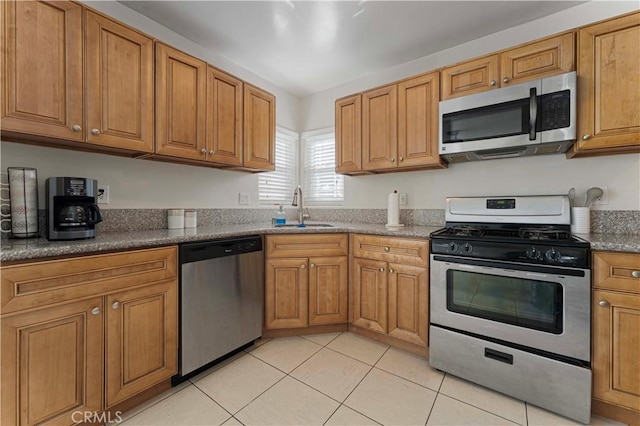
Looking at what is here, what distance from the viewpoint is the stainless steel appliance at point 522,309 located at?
138 cm

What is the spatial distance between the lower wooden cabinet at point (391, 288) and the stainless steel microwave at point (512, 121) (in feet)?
2.78

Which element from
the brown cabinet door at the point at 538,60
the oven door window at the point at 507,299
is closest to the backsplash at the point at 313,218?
the oven door window at the point at 507,299

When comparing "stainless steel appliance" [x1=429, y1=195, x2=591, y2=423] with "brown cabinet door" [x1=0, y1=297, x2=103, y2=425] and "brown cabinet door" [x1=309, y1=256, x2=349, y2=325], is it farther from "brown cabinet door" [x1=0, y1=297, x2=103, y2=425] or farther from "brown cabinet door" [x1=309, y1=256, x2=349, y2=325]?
"brown cabinet door" [x1=0, y1=297, x2=103, y2=425]

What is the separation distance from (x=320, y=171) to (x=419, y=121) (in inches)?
56.3

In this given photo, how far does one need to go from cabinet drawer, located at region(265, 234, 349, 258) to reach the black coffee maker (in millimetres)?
1130

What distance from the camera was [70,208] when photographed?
4.62ft

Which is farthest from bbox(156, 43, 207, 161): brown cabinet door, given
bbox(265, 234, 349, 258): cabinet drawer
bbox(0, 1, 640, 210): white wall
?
bbox(265, 234, 349, 258): cabinet drawer

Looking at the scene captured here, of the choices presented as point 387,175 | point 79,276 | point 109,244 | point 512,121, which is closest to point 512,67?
point 512,121

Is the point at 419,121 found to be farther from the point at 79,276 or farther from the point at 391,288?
the point at 79,276

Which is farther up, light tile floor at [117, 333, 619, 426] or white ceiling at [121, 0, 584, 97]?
white ceiling at [121, 0, 584, 97]

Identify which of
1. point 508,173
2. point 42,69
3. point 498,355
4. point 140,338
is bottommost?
point 498,355

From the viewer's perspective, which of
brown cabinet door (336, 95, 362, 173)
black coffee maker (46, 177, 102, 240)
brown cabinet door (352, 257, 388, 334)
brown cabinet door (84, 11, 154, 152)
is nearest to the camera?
black coffee maker (46, 177, 102, 240)

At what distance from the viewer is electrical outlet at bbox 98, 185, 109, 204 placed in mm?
1802

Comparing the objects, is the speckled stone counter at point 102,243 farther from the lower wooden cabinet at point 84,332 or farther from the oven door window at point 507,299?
the oven door window at point 507,299
